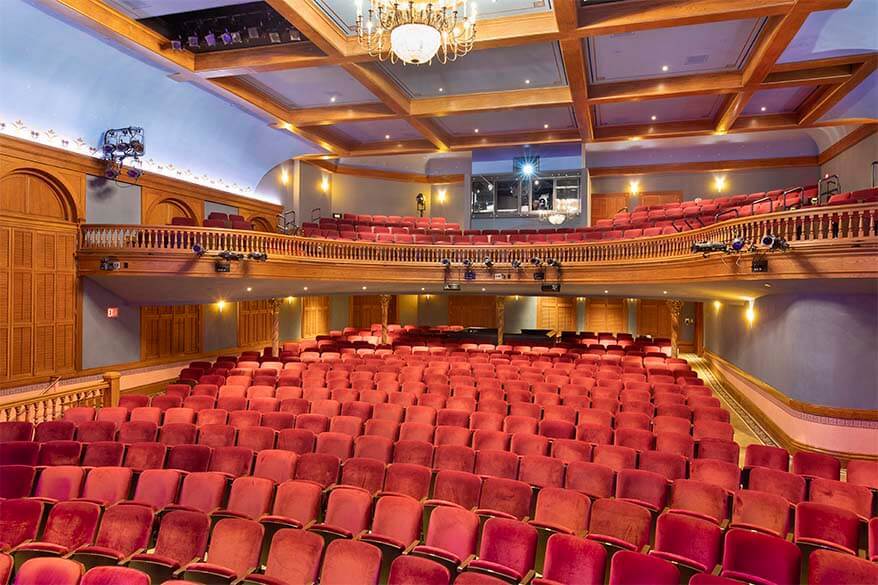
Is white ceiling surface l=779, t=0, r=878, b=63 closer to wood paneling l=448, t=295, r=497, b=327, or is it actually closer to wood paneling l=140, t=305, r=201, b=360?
wood paneling l=448, t=295, r=497, b=327

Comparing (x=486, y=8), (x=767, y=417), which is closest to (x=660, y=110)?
(x=486, y=8)

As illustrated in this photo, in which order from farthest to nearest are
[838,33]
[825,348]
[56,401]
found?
[838,33]
[56,401]
[825,348]

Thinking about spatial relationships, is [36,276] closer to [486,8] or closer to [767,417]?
[486,8]

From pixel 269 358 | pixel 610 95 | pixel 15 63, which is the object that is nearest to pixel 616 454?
pixel 269 358

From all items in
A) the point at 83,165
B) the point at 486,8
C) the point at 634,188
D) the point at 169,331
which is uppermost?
the point at 486,8

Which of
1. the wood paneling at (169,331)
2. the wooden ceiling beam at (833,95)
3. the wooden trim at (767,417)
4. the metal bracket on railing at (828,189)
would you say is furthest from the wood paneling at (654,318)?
the wood paneling at (169,331)

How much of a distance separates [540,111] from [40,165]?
1037 centimetres

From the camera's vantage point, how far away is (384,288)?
13.2m

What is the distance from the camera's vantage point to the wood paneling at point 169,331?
1095 cm

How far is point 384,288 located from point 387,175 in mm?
7084

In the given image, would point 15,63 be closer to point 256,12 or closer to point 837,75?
point 256,12

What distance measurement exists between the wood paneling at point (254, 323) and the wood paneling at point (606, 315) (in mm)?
10092

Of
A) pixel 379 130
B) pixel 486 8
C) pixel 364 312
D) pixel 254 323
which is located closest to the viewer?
pixel 486 8

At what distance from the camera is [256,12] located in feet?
29.8
